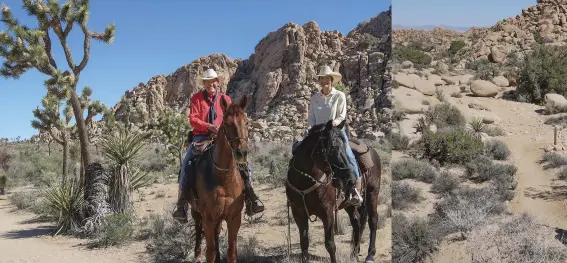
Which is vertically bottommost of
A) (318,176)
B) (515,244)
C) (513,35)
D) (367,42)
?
(515,244)

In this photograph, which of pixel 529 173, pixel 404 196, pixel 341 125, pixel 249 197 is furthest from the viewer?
pixel 404 196

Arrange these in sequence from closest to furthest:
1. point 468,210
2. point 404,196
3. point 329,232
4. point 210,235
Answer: point 329,232 → point 210,235 → point 468,210 → point 404,196

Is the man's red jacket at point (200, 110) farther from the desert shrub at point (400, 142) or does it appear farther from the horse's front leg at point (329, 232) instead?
the desert shrub at point (400, 142)

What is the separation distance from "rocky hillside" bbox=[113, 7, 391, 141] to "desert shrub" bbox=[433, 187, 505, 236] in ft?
159

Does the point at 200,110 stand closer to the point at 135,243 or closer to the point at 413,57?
the point at 135,243

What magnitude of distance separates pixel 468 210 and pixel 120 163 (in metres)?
7.46

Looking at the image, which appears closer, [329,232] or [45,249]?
[329,232]

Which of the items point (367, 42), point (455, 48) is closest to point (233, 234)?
point (455, 48)

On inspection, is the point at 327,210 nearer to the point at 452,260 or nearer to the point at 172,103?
the point at 452,260

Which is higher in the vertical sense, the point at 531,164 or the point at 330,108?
the point at 330,108

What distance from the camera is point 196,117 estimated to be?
6402 mm

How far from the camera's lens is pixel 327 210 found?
579cm

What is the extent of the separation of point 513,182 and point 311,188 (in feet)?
13.1

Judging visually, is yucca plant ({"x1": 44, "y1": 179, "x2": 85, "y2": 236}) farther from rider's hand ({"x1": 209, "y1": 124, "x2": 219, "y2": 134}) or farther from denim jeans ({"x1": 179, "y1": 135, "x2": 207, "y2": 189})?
rider's hand ({"x1": 209, "y1": 124, "x2": 219, "y2": 134})
